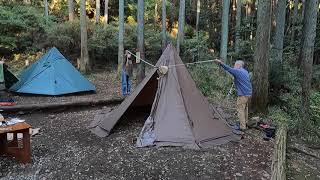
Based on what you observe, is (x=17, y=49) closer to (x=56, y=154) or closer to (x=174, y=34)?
(x=174, y=34)

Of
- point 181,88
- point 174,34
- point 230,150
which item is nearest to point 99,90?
point 181,88

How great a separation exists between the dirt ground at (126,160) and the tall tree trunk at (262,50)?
1581 millimetres

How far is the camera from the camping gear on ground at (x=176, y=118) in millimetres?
7137

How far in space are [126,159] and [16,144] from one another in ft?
7.18

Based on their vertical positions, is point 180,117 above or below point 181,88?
below

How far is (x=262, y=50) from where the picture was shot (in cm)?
863

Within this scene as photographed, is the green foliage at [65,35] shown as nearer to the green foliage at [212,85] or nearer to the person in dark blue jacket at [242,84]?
the green foliage at [212,85]

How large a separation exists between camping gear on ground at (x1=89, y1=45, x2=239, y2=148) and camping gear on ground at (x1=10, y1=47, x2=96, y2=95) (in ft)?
14.2

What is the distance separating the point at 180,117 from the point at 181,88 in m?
0.75

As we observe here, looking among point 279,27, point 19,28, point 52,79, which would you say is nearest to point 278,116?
point 279,27

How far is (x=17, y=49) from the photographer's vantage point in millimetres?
19234

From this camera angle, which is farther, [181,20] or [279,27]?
[181,20]

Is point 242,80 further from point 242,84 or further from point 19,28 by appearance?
point 19,28

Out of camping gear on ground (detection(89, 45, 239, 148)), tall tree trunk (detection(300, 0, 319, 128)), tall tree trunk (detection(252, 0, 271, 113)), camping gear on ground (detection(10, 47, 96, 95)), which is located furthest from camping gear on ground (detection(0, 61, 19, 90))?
tall tree trunk (detection(300, 0, 319, 128))
